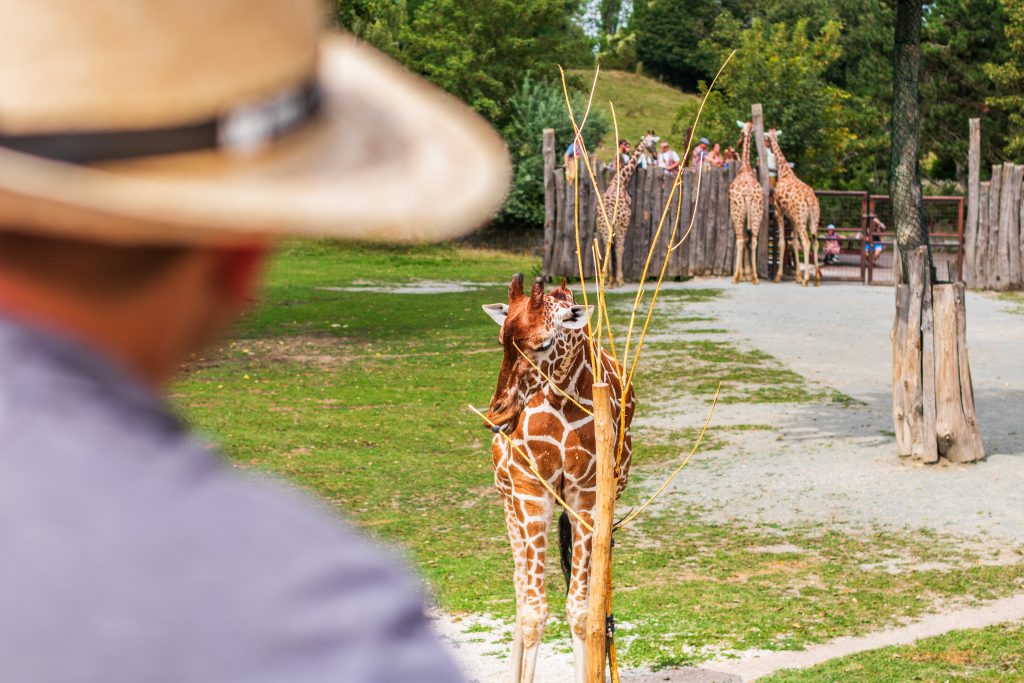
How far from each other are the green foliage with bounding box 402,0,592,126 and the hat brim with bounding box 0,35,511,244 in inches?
1470

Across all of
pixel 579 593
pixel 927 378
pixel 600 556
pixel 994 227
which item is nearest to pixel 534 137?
pixel 994 227

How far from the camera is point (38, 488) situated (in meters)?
0.85

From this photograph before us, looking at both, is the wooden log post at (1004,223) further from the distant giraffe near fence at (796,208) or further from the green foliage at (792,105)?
the green foliage at (792,105)

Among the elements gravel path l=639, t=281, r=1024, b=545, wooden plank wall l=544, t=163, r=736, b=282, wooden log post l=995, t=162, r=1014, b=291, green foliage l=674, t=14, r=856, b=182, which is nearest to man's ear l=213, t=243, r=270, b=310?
gravel path l=639, t=281, r=1024, b=545

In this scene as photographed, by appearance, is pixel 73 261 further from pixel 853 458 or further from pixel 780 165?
pixel 780 165

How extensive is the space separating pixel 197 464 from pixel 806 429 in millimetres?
11577

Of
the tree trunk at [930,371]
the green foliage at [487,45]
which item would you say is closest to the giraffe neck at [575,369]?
the tree trunk at [930,371]

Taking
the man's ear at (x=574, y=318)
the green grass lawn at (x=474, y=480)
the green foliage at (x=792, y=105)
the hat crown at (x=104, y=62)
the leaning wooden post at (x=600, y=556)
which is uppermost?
the green foliage at (x=792, y=105)

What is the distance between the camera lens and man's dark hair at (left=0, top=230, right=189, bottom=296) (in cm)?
92

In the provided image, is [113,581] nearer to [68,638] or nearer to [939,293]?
[68,638]

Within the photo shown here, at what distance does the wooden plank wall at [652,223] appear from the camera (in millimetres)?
24859

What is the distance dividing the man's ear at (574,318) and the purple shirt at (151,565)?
491 centimetres

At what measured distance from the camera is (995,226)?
24.1 metres

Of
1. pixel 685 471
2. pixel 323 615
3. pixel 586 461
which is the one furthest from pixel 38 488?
pixel 685 471
